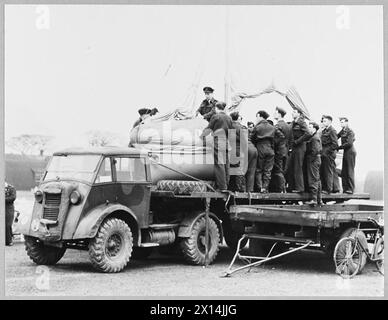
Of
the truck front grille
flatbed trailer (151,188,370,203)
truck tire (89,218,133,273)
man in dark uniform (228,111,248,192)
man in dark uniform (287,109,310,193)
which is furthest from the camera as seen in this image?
man in dark uniform (287,109,310,193)

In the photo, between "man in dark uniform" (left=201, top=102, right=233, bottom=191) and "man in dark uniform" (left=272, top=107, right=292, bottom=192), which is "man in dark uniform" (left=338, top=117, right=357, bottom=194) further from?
"man in dark uniform" (left=201, top=102, right=233, bottom=191)

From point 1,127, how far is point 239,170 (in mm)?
4868

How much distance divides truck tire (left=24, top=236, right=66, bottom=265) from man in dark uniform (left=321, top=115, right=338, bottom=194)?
572 cm

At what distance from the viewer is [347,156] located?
559 inches

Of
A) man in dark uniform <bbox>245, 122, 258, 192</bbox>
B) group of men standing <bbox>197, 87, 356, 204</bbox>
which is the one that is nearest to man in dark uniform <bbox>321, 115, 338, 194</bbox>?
group of men standing <bbox>197, 87, 356, 204</bbox>

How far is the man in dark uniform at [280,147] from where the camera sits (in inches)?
520

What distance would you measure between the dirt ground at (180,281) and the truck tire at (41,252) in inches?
5.6

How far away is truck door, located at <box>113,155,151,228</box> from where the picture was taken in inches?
442

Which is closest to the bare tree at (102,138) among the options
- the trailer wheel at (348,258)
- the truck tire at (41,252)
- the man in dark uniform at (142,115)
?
the man in dark uniform at (142,115)

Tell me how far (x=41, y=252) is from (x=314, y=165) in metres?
5.44

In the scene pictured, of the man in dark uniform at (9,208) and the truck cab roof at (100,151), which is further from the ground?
the truck cab roof at (100,151)

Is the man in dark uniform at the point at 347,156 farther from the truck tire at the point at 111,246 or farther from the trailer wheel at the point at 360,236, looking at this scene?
the truck tire at the point at 111,246

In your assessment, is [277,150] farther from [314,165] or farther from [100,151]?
[100,151]

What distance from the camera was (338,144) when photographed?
14.0 meters
